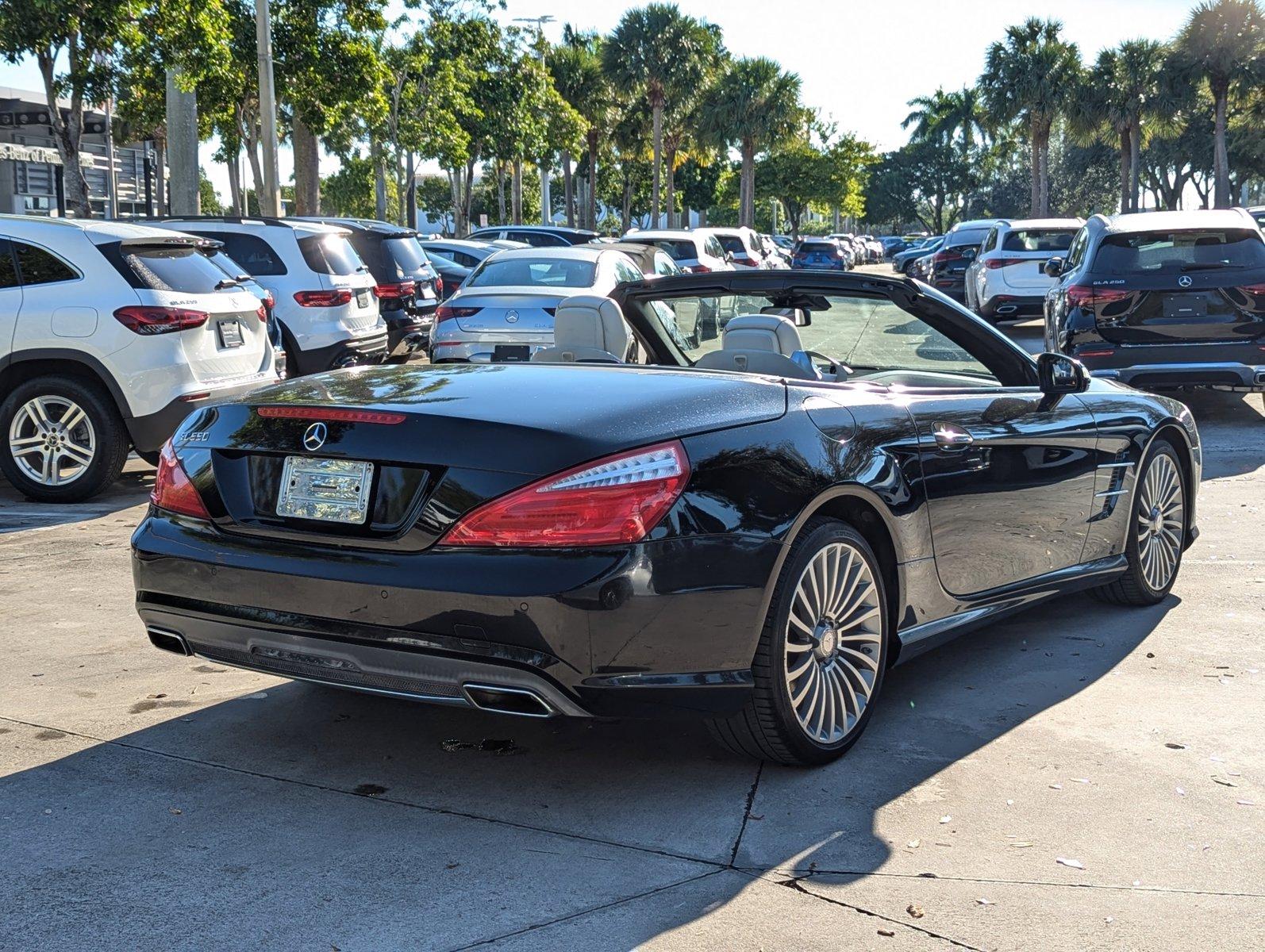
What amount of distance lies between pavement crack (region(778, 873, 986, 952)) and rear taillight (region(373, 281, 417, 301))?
13660mm

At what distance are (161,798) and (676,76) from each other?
61059 mm

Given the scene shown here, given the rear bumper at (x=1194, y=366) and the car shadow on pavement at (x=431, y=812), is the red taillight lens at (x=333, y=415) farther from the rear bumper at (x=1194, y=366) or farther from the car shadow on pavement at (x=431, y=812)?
the rear bumper at (x=1194, y=366)

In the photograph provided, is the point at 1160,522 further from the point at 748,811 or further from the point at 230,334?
the point at 230,334

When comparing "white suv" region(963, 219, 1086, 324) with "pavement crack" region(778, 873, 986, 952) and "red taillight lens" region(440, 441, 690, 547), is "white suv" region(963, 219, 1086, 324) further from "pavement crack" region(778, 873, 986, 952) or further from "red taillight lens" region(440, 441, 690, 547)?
"pavement crack" region(778, 873, 986, 952)

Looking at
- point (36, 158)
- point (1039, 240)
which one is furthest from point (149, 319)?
point (36, 158)

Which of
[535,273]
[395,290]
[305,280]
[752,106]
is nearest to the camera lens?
[305,280]

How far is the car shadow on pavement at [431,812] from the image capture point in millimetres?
3422

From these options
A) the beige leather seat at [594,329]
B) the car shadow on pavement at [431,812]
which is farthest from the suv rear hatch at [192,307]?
the car shadow on pavement at [431,812]

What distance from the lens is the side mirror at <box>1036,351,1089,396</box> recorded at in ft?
18.2

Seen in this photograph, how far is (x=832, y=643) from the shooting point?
4.39 metres

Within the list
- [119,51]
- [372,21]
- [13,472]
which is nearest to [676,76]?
[372,21]

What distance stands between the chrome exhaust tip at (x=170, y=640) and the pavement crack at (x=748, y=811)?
5.31 ft

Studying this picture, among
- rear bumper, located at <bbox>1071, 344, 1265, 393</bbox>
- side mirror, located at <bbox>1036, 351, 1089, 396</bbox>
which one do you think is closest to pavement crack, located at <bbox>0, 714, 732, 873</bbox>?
side mirror, located at <bbox>1036, 351, 1089, 396</bbox>

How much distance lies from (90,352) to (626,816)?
20.6ft
